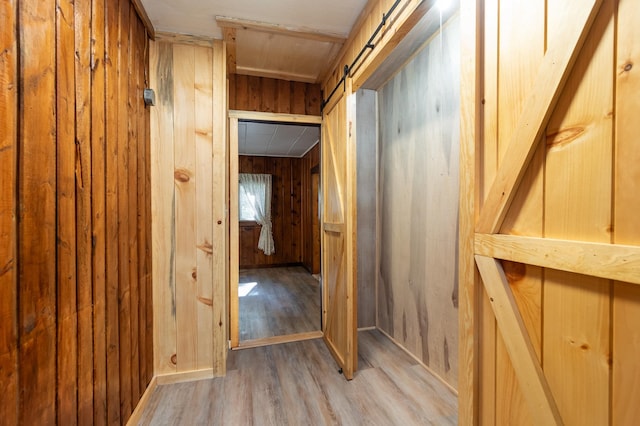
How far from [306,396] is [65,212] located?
179 cm

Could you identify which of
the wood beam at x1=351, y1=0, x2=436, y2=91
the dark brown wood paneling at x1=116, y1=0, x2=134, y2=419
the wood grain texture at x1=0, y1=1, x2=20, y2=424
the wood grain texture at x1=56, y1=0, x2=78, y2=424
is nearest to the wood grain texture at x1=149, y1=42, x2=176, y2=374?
the dark brown wood paneling at x1=116, y1=0, x2=134, y2=419

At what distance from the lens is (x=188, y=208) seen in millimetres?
2131

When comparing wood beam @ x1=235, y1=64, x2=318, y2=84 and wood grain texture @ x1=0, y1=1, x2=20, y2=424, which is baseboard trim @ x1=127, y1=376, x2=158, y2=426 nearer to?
wood grain texture @ x1=0, y1=1, x2=20, y2=424

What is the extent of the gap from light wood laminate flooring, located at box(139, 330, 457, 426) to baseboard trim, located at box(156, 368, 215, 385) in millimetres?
36

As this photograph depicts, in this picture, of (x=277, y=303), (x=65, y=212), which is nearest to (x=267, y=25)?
(x=65, y=212)

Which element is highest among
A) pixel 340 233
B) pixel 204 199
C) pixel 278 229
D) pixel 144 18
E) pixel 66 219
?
pixel 144 18

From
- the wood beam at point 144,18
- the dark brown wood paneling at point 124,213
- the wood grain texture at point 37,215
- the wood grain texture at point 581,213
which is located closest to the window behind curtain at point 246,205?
the wood beam at point 144,18

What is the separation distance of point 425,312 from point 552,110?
194 cm

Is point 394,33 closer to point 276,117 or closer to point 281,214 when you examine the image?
point 276,117

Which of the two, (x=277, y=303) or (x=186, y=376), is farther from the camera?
(x=277, y=303)

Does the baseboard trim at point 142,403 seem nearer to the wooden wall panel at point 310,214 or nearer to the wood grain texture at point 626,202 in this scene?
the wood grain texture at point 626,202

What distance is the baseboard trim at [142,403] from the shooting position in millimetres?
1628

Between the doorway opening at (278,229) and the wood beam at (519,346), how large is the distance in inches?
90.1

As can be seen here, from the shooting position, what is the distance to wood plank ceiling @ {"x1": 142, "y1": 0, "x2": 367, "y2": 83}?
5.88ft
